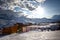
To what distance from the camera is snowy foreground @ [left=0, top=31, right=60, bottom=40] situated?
205cm

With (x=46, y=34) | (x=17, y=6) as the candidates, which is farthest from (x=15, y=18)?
(x=46, y=34)

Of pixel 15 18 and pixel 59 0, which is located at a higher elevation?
pixel 59 0

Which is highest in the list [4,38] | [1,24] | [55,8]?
[55,8]

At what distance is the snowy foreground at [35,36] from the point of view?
2051 mm

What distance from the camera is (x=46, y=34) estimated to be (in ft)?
6.77

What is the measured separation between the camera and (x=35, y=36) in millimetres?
2074

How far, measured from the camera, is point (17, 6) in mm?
2145

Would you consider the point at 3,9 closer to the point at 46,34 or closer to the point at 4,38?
the point at 4,38

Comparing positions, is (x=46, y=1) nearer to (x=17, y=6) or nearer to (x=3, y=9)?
(x=17, y=6)

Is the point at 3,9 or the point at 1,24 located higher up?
the point at 3,9

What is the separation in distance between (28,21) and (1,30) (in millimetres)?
431

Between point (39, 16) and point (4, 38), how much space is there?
63 centimetres

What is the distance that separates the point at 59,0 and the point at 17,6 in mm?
648

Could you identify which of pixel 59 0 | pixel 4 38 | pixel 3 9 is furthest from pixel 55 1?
pixel 4 38
